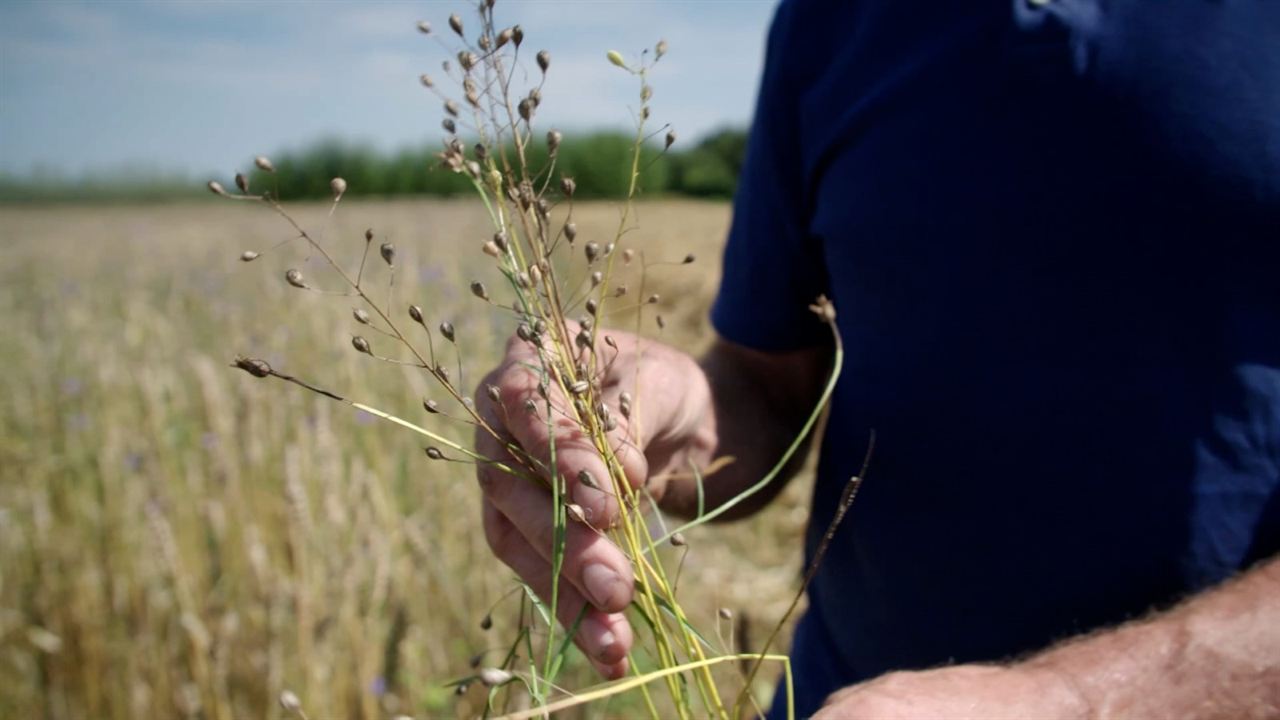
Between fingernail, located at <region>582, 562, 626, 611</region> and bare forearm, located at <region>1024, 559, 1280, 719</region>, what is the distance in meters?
0.41

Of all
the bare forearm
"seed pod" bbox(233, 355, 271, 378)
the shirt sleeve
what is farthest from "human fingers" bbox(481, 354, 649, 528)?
the shirt sleeve

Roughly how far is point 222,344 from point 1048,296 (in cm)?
372

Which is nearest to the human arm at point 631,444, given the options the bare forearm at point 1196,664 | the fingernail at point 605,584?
the fingernail at point 605,584

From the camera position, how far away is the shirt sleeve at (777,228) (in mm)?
1357

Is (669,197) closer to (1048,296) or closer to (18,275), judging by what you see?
(18,275)

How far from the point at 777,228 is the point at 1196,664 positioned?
32.4 inches

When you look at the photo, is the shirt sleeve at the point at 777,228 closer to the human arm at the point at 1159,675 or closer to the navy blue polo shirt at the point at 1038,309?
the navy blue polo shirt at the point at 1038,309

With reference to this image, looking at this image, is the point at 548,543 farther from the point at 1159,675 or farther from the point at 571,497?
the point at 1159,675

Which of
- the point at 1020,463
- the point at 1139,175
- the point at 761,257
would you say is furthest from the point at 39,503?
the point at 1139,175

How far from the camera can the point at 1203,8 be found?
942 mm

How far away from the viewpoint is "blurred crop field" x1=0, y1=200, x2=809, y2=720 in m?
2.03

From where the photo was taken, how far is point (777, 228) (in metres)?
1.39

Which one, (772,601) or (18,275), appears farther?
(18,275)

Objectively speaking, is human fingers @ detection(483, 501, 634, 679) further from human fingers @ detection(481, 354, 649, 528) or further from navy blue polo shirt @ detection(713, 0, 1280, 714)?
navy blue polo shirt @ detection(713, 0, 1280, 714)
